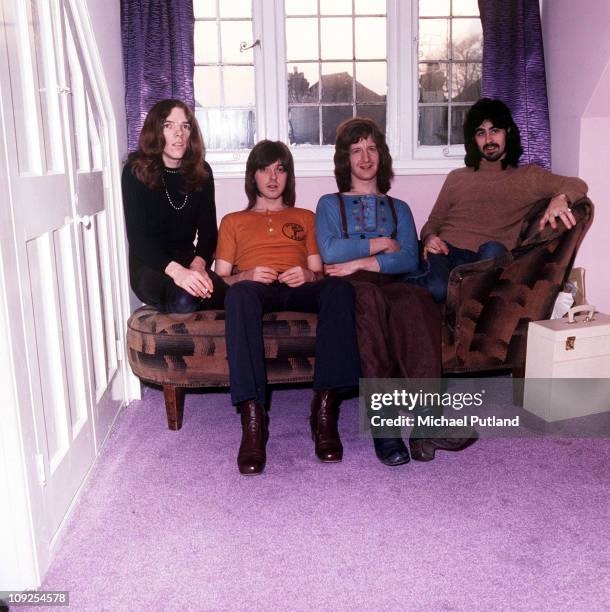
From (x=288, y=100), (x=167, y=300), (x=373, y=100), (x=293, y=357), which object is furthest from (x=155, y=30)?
(x=293, y=357)

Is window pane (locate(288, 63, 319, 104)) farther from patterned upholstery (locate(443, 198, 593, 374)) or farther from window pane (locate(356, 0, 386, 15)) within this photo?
patterned upholstery (locate(443, 198, 593, 374))

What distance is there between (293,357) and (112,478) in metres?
0.80

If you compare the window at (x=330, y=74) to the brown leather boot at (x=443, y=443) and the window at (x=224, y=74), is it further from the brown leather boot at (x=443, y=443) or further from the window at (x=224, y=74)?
the brown leather boot at (x=443, y=443)

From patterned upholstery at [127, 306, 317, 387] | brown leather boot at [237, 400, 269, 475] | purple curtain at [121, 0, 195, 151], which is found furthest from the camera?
purple curtain at [121, 0, 195, 151]

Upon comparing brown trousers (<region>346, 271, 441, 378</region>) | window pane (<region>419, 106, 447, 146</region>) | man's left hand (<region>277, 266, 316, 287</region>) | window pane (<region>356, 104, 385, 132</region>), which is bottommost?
brown trousers (<region>346, 271, 441, 378</region>)

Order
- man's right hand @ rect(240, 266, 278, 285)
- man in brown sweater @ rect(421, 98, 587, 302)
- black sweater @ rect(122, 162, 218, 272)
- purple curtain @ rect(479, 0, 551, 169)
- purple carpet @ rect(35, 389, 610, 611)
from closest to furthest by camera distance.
Result: purple carpet @ rect(35, 389, 610, 611) → man's right hand @ rect(240, 266, 278, 285) → black sweater @ rect(122, 162, 218, 272) → man in brown sweater @ rect(421, 98, 587, 302) → purple curtain @ rect(479, 0, 551, 169)

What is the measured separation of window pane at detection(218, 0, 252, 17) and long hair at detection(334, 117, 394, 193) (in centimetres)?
103

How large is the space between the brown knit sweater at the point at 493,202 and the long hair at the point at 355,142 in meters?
0.36

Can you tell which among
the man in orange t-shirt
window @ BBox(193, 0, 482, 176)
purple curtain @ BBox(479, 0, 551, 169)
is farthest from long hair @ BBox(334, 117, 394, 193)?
purple curtain @ BBox(479, 0, 551, 169)

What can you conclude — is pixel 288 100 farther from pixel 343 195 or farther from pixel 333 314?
pixel 333 314

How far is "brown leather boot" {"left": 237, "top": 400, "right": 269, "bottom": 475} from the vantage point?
2273 millimetres

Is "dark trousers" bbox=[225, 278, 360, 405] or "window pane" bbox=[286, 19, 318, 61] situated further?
"window pane" bbox=[286, 19, 318, 61]

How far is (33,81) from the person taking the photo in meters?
1.81

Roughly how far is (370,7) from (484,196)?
1344 mm
